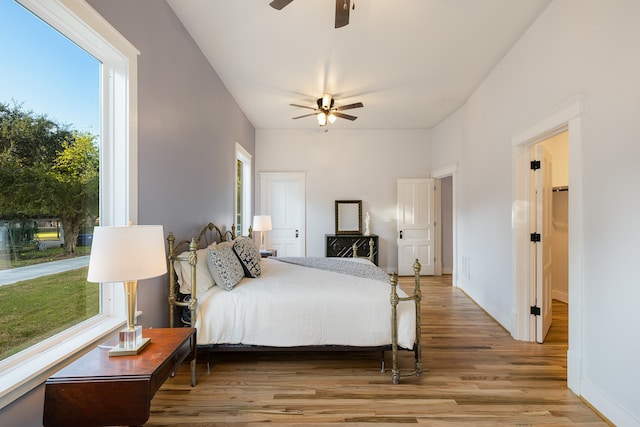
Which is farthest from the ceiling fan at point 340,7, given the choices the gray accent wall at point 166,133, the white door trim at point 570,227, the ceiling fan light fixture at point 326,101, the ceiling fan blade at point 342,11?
the ceiling fan light fixture at point 326,101

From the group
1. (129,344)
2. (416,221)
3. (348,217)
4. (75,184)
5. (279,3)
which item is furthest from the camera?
(348,217)

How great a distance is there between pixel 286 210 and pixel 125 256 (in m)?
4.81

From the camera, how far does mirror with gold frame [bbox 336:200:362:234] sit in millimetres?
6180

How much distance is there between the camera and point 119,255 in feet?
4.58

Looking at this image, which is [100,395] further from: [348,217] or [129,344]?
[348,217]

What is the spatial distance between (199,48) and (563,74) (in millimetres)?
3381

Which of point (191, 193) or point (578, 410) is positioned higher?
point (191, 193)

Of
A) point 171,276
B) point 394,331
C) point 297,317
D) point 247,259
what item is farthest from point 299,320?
point 171,276

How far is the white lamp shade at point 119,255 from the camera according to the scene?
1384mm

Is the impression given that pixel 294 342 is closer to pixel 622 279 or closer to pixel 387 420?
pixel 387 420

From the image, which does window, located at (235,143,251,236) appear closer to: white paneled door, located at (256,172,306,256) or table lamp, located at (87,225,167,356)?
white paneled door, located at (256,172,306,256)

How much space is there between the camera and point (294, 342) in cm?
241

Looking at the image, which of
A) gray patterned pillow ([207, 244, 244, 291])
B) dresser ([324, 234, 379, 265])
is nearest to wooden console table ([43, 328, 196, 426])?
gray patterned pillow ([207, 244, 244, 291])

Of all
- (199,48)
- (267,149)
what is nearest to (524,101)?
(199,48)
